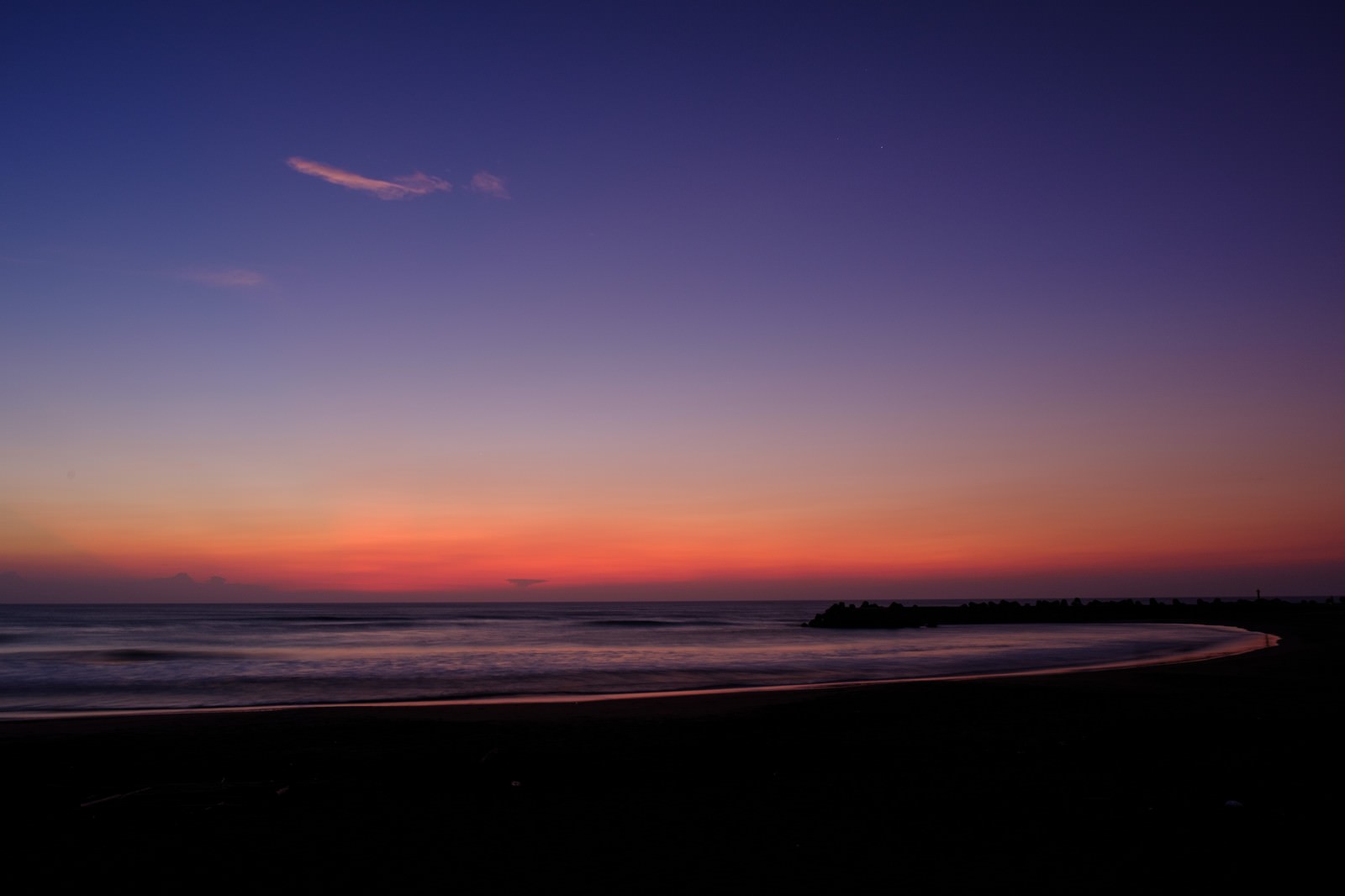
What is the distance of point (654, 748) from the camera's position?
1234 cm

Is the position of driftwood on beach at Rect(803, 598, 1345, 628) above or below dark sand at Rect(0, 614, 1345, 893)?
below

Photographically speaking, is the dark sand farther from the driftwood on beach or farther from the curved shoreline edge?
the driftwood on beach

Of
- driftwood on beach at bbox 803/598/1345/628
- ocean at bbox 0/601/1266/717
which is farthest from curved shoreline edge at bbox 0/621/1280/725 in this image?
driftwood on beach at bbox 803/598/1345/628

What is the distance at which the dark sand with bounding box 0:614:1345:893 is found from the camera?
6.87m

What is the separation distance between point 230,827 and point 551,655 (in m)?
31.6

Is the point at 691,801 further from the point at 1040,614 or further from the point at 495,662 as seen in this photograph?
the point at 1040,614

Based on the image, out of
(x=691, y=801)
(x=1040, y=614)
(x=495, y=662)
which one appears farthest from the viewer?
(x=1040, y=614)

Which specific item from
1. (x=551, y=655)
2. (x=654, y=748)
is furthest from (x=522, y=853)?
(x=551, y=655)

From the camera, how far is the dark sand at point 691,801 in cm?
687

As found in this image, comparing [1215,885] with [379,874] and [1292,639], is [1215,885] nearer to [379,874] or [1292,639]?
[379,874]

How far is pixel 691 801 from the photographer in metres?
9.19

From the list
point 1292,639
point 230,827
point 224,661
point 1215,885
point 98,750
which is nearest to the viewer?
point 1215,885

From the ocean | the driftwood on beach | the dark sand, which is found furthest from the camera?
the driftwood on beach

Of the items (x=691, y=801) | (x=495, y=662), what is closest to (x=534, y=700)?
(x=691, y=801)
